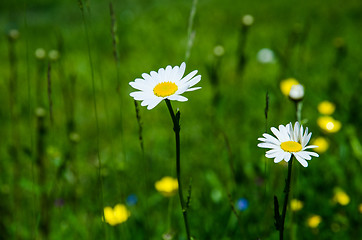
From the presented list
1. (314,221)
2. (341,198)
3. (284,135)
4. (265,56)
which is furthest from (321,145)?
(265,56)

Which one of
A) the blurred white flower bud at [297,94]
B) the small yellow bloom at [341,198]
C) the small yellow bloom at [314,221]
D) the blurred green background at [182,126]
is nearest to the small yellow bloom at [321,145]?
the blurred green background at [182,126]

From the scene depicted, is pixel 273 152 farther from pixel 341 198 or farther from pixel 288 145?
pixel 341 198

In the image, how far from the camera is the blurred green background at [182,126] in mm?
1322

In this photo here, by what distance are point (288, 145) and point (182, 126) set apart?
1.53m

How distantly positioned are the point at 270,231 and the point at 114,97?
1589 mm

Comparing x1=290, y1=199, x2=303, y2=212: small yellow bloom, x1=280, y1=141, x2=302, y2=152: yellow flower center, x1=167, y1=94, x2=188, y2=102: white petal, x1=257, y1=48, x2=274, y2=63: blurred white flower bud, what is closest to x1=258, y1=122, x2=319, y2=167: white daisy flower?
x1=280, y1=141, x2=302, y2=152: yellow flower center

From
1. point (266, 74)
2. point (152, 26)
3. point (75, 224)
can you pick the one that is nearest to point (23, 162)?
point (75, 224)

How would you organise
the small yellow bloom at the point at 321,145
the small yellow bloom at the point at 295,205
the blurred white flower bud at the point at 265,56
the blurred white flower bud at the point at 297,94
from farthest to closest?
the blurred white flower bud at the point at 265,56 < the small yellow bloom at the point at 321,145 < the small yellow bloom at the point at 295,205 < the blurred white flower bud at the point at 297,94

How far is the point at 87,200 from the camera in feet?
5.47

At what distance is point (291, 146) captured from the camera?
2.18ft

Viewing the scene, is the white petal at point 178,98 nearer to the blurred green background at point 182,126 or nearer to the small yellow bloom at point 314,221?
the blurred green background at point 182,126

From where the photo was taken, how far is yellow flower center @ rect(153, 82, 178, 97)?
27.7 inches

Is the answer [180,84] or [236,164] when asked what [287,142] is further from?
[236,164]

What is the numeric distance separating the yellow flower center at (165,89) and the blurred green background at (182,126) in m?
0.16
